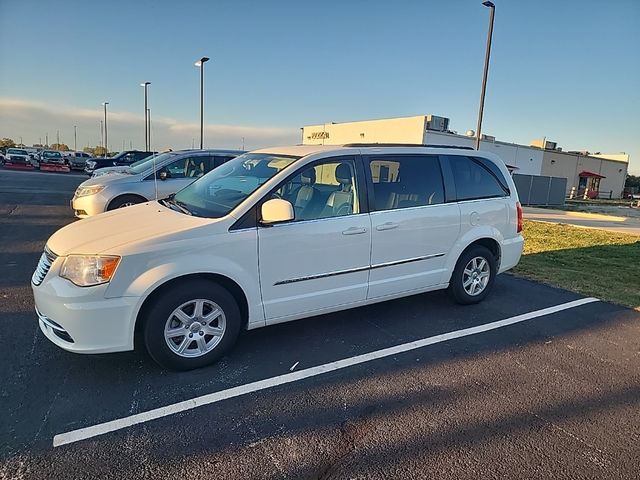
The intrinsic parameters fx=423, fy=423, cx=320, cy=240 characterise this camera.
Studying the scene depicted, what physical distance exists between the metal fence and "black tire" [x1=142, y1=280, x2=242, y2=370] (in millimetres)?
26492

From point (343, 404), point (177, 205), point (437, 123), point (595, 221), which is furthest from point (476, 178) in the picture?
point (437, 123)

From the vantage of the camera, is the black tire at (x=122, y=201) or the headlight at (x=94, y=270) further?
the black tire at (x=122, y=201)

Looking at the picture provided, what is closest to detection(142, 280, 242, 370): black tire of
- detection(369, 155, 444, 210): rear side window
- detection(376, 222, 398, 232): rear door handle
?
detection(376, 222, 398, 232): rear door handle

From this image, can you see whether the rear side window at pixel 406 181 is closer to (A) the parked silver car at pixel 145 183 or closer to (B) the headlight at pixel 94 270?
(B) the headlight at pixel 94 270

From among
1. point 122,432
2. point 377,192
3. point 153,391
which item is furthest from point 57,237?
point 377,192

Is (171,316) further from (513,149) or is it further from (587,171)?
(587,171)

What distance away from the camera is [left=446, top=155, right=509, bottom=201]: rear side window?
486 cm

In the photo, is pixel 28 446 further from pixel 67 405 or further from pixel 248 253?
pixel 248 253

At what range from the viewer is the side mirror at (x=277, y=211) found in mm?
3371

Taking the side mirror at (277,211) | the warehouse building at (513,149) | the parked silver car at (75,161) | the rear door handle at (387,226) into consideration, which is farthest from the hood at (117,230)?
the parked silver car at (75,161)

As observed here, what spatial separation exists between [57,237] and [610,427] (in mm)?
4399

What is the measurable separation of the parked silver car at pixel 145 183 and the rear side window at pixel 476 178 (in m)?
5.53

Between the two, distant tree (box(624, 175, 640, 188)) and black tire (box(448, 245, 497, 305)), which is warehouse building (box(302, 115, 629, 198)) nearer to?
distant tree (box(624, 175, 640, 188))

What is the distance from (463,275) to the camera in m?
4.95
